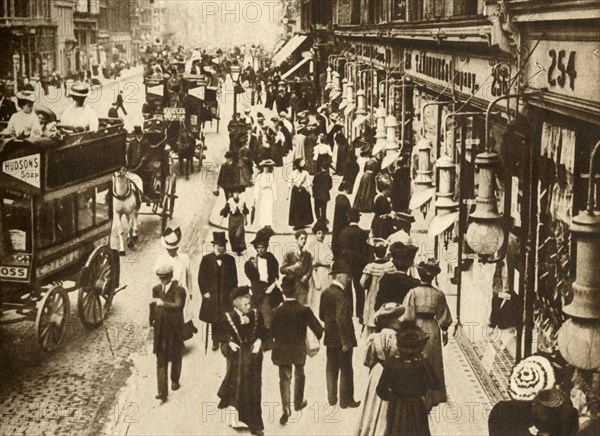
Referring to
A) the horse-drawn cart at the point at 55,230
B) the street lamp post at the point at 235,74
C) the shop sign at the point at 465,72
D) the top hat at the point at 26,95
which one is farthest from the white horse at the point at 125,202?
the street lamp post at the point at 235,74

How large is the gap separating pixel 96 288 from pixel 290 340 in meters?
3.08

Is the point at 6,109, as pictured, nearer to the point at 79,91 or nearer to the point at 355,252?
the point at 79,91

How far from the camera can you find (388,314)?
7.86m

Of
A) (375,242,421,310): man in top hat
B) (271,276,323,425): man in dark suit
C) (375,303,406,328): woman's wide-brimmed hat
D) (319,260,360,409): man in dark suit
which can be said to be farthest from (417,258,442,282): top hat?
(271,276,323,425): man in dark suit

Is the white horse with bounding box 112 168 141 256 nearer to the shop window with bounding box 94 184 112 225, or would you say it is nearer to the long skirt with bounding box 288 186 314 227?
the shop window with bounding box 94 184 112 225

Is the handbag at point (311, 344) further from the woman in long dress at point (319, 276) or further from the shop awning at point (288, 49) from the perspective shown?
the shop awning at point (288, 49)

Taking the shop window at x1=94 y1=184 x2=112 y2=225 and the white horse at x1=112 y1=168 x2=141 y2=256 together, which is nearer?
the shop window at x1=94 y1=184 x2=112 y2=225

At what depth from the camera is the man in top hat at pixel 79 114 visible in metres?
10.8

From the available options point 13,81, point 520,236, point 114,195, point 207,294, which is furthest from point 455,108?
point 13,81

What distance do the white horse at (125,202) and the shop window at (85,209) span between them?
46.6 inches

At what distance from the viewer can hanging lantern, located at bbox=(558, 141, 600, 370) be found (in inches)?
168

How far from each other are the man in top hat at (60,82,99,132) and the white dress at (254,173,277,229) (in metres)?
4.43

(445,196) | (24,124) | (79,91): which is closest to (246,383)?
(445,196)

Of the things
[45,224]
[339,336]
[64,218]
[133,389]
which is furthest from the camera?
[64,218]
